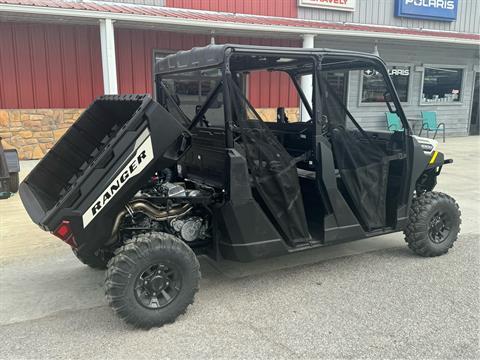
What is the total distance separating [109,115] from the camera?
3.91m

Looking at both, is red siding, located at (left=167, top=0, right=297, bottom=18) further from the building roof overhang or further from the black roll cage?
the black roll cage

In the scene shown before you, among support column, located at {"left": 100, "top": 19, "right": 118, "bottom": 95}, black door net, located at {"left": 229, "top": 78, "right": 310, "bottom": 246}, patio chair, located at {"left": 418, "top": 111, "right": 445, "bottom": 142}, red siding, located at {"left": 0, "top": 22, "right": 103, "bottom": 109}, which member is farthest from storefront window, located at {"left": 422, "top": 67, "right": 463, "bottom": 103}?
black door net, located at {"left": 229, "top": 78, "right": 310, "bottom": 246}

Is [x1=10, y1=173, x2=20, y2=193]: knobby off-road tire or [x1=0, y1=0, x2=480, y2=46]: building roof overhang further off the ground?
[x1=0, y1=0, x2=480, y2=46]: building roof overhang

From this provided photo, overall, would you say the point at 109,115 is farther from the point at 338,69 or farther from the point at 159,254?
the point at 338,69

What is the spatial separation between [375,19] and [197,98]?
11.0 metres

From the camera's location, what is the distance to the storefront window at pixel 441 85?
14.8 m

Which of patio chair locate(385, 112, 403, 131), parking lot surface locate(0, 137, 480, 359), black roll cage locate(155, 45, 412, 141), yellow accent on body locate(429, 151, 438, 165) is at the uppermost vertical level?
black roll cage locate(155, 45, 412, 141)

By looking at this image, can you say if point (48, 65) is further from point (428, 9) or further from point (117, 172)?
point (428, 9)

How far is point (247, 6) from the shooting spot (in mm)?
11531

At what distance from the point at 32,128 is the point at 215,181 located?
746 centimetres

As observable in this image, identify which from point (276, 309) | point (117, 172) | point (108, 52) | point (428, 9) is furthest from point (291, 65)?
point (428, 9)

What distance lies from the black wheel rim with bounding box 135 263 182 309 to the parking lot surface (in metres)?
0.20

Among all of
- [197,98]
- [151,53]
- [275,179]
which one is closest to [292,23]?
[151,53]

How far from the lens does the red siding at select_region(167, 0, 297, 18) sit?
1084cm
